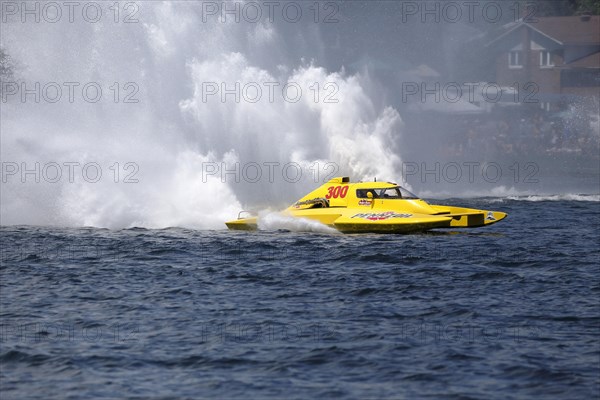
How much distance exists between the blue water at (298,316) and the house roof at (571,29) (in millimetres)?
59264

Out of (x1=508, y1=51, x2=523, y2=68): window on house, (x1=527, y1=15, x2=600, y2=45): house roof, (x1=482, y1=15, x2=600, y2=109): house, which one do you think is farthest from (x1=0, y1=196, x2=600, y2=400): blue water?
(x1=527, y1=15, x2=600, y2=45): house roof

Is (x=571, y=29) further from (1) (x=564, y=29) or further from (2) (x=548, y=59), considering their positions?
(2) (x=548, y=59)

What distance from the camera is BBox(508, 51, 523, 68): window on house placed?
80.3 m

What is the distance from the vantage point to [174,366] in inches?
505

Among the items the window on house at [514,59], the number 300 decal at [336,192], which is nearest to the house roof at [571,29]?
the window on house at [514,59]

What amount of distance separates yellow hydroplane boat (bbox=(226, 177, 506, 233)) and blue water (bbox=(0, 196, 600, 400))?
17.7 inches

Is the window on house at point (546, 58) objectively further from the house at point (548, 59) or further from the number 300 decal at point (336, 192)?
the number 300 decal at point (336, 192)

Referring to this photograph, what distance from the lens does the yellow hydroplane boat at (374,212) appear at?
24719 millimetres

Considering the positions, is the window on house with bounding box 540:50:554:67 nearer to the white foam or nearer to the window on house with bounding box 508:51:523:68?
the window on house with bounding box 508:51:523:68

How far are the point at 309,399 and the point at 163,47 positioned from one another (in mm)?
23084

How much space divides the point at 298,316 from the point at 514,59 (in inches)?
2691

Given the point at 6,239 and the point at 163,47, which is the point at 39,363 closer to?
the point at 6,239

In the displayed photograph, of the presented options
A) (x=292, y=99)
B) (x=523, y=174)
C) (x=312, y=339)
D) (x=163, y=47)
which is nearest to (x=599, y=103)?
(x=523, y=174)

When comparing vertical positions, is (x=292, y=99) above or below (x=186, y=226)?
above
